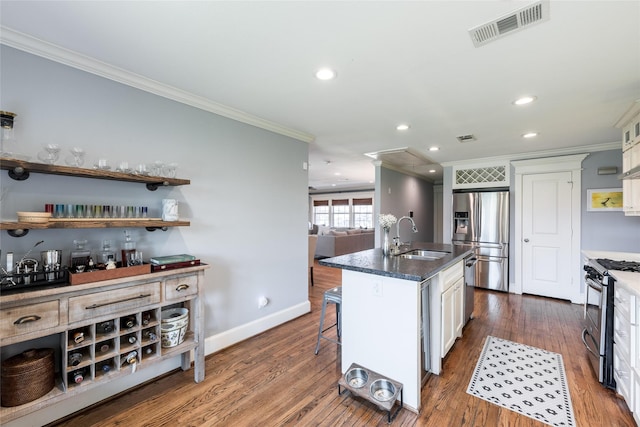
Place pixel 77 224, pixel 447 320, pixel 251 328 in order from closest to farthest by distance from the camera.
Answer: pixel 77 224, pixel 447 320, pixel 251 328

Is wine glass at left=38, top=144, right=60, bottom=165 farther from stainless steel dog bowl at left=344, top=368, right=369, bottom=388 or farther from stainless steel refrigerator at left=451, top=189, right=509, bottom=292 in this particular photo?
stainless steel refrigerator at left=451, top=189, right=509, bottom=292

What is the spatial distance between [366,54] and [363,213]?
29.5 ft

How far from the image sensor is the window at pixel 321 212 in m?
11.5

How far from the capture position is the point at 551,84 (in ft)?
7.02

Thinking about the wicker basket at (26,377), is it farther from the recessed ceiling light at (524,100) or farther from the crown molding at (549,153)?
the crown molding at (549,153)

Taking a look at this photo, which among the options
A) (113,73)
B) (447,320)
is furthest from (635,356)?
(113,73)

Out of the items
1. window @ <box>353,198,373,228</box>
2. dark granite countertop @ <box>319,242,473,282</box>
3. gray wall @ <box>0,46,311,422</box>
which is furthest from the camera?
window @ <box>353,198,373,228</box>

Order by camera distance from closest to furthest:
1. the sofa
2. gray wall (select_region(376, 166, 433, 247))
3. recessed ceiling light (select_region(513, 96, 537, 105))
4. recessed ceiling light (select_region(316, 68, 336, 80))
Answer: recessed ceiling light (select_region(316, 68, 336, 80)), recessed ceiling light (select_region(513, 96, 537, 105)), gray wall (select_region(376, 166, 433, 247)), the sofa

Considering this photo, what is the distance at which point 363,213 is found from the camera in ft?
34.8

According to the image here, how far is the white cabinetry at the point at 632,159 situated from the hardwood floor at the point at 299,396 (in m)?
1.53

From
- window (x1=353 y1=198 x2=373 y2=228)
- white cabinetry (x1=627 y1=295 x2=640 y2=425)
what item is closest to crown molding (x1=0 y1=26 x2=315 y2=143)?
white cabinetry (x1=627 y1=295 x2=640 y2=425)

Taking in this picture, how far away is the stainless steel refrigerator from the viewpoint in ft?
15.4

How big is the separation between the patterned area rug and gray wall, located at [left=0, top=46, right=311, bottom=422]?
2.10m

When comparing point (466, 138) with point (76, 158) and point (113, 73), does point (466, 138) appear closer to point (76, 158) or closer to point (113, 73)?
point (113, 73)
